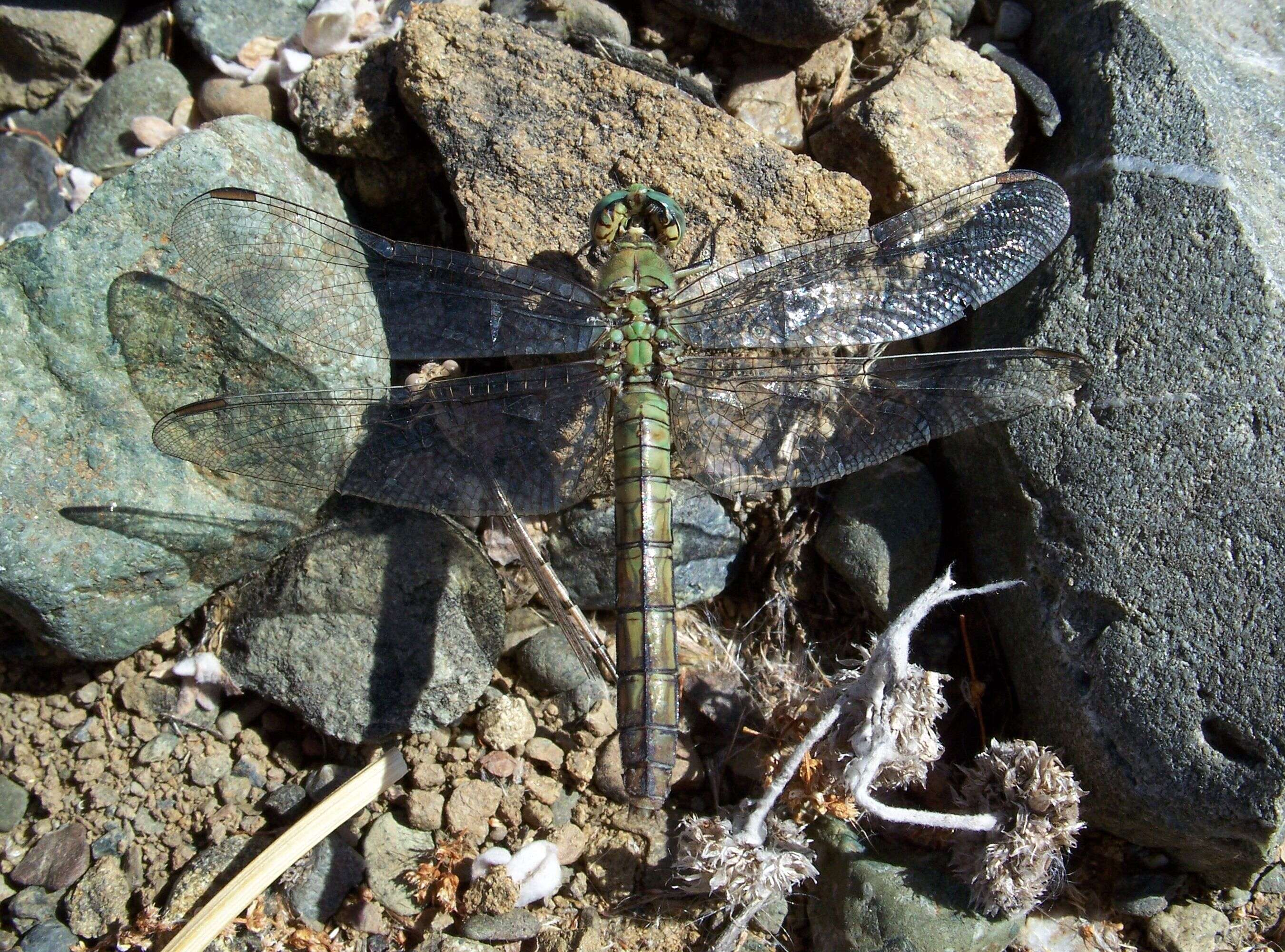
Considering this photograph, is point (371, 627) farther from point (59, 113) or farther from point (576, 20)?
point (59, 113)

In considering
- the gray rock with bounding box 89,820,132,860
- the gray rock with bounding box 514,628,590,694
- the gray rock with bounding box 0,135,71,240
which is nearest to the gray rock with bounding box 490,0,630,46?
the gray rock with bounding box 0,135,71,240

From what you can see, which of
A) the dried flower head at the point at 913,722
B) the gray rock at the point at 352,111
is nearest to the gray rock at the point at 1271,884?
the dried flower head at the point at 913,722

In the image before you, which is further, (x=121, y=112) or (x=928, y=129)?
(x=121, y=112)

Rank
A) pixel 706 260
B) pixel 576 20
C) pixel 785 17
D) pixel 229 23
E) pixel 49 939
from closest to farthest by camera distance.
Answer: pixel 49 939 → pixel 706 260 → pixel 785 17 → pixel 576 20 → pixel 229 23

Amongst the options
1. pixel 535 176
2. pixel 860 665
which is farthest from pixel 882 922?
pixel 535 176

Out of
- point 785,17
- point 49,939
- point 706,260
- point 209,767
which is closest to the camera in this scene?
point 49,939

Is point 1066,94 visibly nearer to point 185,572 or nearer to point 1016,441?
point 1016,441

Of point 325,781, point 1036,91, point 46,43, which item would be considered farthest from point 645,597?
point 46,43
